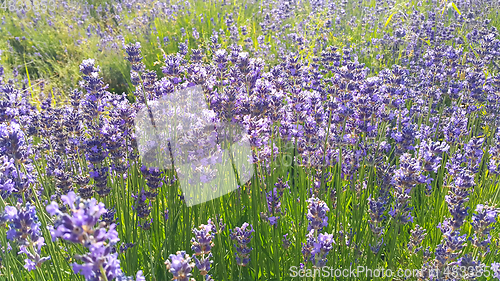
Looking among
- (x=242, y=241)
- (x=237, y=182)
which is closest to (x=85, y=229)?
(x=242, y=241)

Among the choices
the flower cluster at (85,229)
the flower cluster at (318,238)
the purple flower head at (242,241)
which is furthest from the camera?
the purple flower head at (242,241)

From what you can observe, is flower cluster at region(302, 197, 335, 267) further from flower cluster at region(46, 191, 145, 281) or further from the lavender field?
flower cluster at region(46, 191, 145, 281)

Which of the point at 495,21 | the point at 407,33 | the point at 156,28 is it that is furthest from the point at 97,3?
the point at 495,21

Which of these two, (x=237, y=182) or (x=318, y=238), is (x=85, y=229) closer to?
(x=318, y=238)

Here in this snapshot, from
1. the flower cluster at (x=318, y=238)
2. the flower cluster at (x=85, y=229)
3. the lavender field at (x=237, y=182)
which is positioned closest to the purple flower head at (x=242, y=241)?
the lavender field at (x=237, y=182)

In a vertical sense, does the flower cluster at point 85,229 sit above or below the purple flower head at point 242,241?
above

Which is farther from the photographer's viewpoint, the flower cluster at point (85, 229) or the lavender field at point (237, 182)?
the lavender field at point (237, 182)

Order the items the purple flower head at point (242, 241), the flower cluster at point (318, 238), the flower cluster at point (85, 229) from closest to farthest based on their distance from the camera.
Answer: the flower cluster at point (85, 229) < the flower cluster at point (318, 238) < the purple flower head at point (242, 241)

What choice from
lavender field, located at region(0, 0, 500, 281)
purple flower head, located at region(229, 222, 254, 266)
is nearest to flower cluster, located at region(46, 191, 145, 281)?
lavender field, located at region(0, 0, 500, 281)

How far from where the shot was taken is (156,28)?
789 cm

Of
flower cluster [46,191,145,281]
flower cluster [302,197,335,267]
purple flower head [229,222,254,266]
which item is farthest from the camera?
purple flower head [229,222,254,266]

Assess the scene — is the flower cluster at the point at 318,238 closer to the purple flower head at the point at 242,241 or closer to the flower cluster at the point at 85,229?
the purple flower head at the point at 242,241

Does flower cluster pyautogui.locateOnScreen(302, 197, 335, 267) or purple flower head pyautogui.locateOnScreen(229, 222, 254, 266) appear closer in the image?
flower cluster pyautogui.locateOnScreen(302, 197, 335, 267)

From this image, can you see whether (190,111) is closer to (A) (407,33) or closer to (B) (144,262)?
(B) (144,262)
